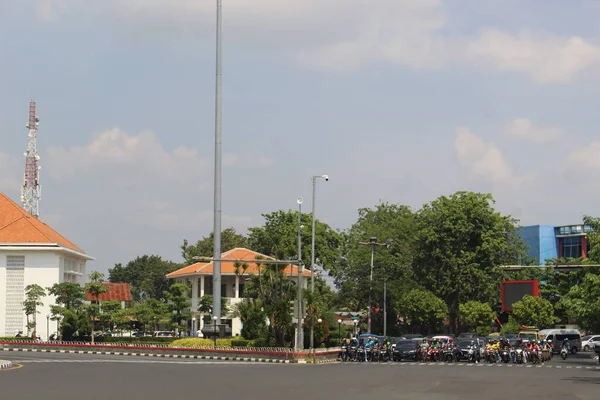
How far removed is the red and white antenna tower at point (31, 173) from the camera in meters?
99.1

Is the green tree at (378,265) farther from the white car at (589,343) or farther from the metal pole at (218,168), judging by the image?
the metal pole at (218,168)

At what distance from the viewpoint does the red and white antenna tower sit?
325 ft

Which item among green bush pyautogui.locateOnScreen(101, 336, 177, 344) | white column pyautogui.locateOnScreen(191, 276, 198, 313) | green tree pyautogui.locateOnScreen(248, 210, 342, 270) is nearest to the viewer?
green bush pyautogui.locateOnScreen(101, 336, 177, 344)

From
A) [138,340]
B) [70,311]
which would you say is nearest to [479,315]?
[138,340]

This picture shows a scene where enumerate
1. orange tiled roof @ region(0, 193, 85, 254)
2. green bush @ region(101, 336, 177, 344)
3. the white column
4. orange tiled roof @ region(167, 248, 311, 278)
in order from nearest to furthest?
1. green bush @ region(101, 336, 177, 344)
2. orange tiled roof @ region(0, 193, 85, 254)
3. orange tiled roof @ region(167, 248, 311, 278)
4. the white column

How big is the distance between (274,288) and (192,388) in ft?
98.4

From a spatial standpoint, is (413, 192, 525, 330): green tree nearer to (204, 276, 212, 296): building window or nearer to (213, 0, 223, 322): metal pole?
(204, 276, 212, 296): building window

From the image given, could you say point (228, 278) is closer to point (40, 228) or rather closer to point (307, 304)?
point (40, 228)

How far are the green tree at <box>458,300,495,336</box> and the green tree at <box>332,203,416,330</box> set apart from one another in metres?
9.94

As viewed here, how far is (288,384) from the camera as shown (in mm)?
28516

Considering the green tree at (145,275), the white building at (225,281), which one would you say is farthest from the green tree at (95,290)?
the green tree at (145,275)

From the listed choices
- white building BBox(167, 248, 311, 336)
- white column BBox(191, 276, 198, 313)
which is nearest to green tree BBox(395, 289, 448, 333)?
white building BBox(167, 248, 311, 336)

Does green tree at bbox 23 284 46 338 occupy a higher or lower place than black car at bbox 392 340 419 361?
higher

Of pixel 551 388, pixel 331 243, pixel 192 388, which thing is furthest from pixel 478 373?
pixel 331 243
